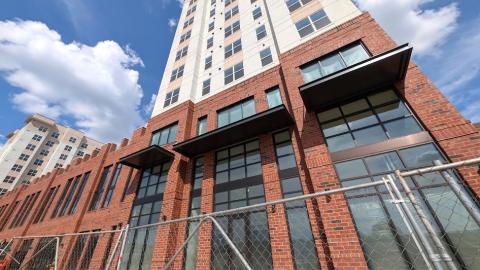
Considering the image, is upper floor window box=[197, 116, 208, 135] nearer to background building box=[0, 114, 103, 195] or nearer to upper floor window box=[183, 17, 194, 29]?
upper floor window box=[183, 17, 194, 29]

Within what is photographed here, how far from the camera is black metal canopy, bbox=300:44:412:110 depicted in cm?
654

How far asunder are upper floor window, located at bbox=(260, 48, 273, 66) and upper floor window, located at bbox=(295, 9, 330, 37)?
2.25 metres

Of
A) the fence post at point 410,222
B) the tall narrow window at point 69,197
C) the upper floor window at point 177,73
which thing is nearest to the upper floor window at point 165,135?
the upper floor window at point 177,73

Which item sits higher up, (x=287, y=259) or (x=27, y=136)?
(x=27, y=136)

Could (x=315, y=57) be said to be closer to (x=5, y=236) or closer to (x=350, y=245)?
(x=350, y=245)

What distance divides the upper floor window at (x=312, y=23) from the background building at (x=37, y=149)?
7304cm

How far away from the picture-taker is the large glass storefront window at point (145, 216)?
1017cm

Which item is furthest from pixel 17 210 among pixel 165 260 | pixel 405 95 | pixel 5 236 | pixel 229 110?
pixel 405 95

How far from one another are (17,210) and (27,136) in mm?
43059

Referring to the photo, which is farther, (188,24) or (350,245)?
(188,24)

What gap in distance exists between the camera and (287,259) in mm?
6906

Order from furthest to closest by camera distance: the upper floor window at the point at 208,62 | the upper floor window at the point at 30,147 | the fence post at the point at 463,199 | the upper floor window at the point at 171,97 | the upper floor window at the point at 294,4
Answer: the upper floor window at the point at 30,147, the upper floor window at the point at 208,62, the upper floor window at the point at 171,97, the upper floor window at the point at 294,4, the fence post at the point at 463,199

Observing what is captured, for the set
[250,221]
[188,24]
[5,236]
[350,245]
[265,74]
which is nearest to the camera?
[350,245]

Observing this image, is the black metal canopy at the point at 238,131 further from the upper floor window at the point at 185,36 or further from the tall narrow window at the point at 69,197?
the tall narrow window at the point at 69,197
